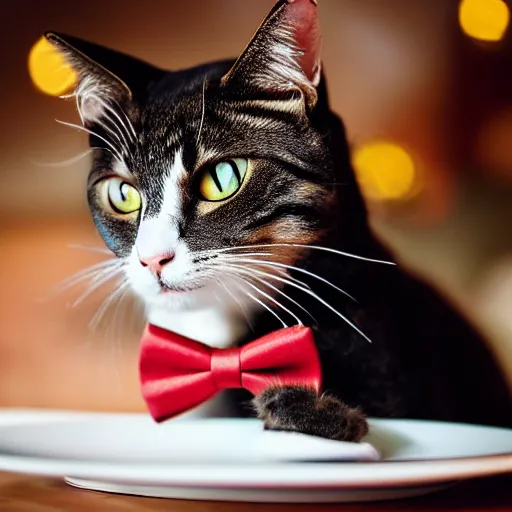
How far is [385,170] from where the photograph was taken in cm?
82

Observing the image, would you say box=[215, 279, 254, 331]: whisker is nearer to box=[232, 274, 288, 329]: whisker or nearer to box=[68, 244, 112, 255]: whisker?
box=[232, 274, 288, 329]: whisker

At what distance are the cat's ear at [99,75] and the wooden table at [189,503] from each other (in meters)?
0.44

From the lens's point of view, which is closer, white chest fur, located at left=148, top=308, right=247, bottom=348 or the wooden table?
the wooden table

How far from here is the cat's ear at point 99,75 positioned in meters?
0.78

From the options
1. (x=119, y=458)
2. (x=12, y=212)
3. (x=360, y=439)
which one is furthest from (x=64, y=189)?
(x=360, y=439)

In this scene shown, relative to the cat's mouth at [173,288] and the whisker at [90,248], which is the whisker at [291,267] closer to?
the cat's mouth at [173,288]

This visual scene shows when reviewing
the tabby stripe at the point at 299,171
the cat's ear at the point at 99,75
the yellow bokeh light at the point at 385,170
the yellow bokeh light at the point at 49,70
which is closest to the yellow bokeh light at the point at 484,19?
the yellow bokeh light at the point at 385,170

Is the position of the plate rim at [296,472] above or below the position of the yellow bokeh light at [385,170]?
below

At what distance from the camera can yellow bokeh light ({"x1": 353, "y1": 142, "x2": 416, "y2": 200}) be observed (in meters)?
0.82

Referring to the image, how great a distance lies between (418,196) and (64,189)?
0.46 metres

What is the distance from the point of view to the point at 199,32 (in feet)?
2.84

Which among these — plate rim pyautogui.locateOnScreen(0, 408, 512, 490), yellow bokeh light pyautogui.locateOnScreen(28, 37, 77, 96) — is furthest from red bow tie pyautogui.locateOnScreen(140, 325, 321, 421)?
yellow bokeh light pyautogui.locateOnScreen(28, 37, 77, 96)

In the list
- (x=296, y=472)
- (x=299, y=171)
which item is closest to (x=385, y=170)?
(x=299, y=171)

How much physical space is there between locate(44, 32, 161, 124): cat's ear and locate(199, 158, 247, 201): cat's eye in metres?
0.15
